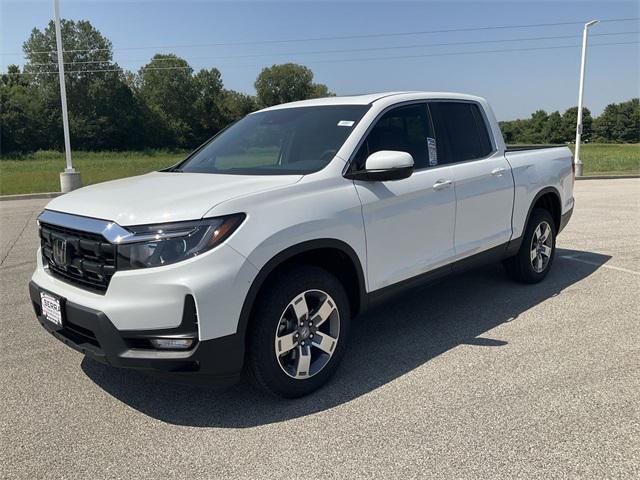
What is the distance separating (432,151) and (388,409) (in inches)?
82.8

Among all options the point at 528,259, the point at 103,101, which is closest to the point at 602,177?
the point at 528,259

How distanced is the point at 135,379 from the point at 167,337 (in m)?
1.08

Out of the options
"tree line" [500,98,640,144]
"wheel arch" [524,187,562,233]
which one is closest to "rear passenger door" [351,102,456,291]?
"wheel arch" [524,187,562,233]

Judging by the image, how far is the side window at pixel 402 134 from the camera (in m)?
3.81

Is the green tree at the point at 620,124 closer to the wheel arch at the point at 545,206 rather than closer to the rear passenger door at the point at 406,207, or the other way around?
the wheel arch at the point at 545,206

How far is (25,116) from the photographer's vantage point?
207 feet

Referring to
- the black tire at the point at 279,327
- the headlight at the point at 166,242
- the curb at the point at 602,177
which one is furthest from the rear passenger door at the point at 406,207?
the curb at the point at 602,177

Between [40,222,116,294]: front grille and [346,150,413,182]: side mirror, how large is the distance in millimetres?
1551

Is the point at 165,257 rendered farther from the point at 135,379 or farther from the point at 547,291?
the point at 547,291

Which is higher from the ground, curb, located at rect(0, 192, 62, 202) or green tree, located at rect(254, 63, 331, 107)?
green tree, located at rect(254, 63, 331, 107)

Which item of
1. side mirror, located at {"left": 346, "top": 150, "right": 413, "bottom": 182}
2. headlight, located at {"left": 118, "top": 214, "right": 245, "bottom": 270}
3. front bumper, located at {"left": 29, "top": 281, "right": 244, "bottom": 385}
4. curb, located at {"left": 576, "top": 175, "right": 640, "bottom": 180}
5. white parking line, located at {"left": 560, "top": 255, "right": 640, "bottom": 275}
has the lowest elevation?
white parking line, located at {"left": 560, "top": 255, "right": 640, "bottom": 275}

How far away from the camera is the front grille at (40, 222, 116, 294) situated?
2908mm

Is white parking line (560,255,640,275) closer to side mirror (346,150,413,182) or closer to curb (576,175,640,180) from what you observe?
side mirror (346,150,413,182)

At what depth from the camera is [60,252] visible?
3223 mm
